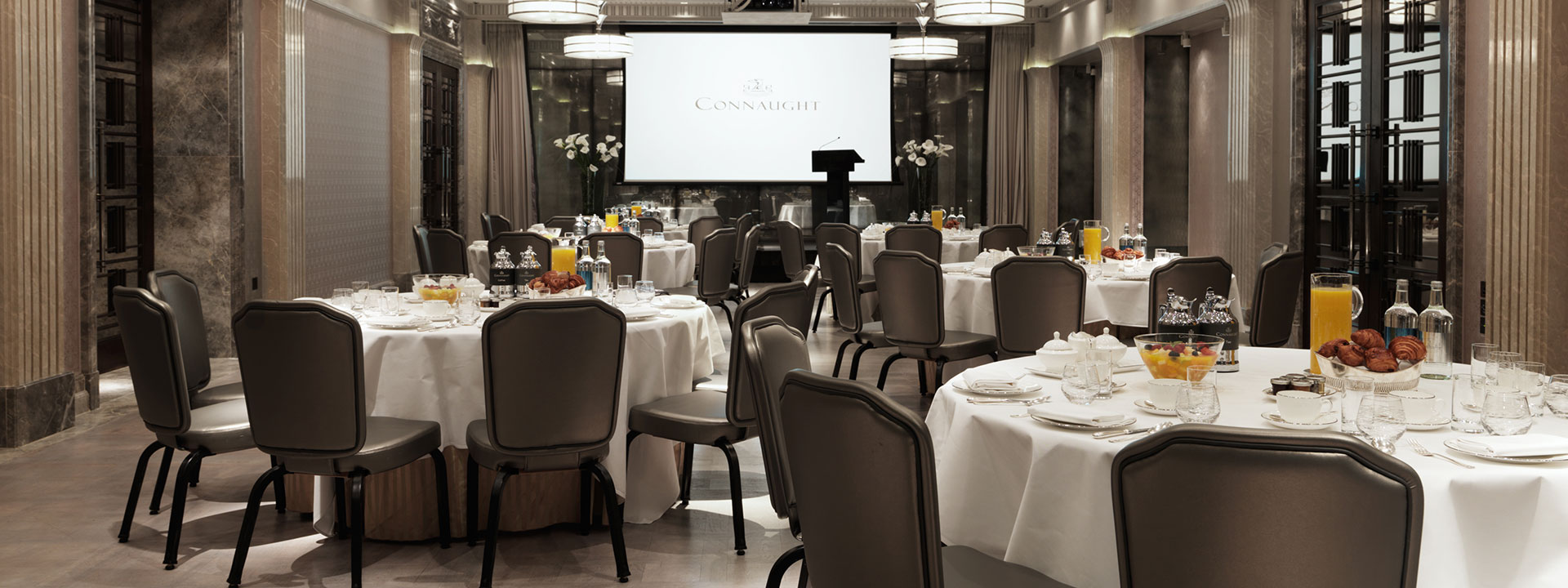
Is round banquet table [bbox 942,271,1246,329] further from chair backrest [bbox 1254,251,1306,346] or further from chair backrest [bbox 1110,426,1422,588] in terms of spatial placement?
chair backrest [bbox 1110,426,1422,588]

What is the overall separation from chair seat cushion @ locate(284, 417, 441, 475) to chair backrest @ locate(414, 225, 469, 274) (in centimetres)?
442

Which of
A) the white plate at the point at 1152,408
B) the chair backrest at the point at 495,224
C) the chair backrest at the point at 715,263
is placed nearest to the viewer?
the white plate at the point at 1152,408

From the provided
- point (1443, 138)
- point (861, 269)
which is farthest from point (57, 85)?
point (1443, 138)

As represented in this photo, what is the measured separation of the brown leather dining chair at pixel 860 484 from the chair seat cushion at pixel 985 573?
0.25m

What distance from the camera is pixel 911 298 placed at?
529 cm

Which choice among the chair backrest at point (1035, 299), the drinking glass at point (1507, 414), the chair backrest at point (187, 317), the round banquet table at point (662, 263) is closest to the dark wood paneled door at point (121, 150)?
the round banquet table at point (662, 263)

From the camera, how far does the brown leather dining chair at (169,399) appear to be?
11.0 ft

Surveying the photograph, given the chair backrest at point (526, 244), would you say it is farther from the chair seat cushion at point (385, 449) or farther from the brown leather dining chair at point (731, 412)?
the chair seat cushion at point (385, 449)

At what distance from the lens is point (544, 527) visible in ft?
12.6

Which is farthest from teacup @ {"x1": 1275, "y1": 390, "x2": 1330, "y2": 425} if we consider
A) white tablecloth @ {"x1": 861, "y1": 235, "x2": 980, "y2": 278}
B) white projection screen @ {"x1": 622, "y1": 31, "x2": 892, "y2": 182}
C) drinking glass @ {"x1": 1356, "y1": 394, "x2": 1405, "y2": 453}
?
white projection screen @ {"x1": 622, "y1": 31, "x2": 892, "y2": 182}

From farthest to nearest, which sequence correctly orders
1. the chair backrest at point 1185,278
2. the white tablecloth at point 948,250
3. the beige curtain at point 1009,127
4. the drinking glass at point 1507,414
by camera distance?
the beige curtain at point 1009,127 → the white tablecloth at point 948,250 → the chair backrest at point 1185,278 → the drinking glass at point 1507,414

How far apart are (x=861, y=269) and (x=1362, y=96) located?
11.9 ft

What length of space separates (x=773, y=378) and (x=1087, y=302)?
10.9ft

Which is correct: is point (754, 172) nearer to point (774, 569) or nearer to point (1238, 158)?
point (1238, 158)
